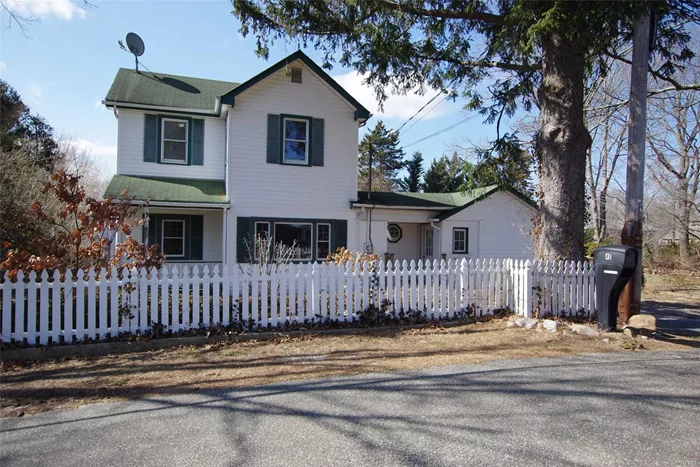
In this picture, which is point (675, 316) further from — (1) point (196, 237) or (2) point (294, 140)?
(1) point (196, 237)

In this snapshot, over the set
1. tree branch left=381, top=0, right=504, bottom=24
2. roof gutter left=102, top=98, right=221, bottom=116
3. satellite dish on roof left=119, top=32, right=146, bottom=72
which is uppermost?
satellite dish on roof left=119, top=32, right=146, bottom=72

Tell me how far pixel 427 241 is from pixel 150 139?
1077 centimetres

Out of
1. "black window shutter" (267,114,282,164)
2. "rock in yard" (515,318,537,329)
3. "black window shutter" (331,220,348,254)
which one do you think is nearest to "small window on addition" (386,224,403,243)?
"black window shutter" (331,220,348,254)

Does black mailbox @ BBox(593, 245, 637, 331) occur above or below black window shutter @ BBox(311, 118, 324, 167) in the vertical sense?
below

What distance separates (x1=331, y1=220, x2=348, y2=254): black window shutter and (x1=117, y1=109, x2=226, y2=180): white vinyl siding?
397cm

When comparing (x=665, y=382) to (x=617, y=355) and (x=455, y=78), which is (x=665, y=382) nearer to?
(x=617, y=355)

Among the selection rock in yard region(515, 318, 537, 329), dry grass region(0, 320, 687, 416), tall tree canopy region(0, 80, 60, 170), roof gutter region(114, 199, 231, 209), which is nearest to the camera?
dry grass region(0, 320, 687, 416)

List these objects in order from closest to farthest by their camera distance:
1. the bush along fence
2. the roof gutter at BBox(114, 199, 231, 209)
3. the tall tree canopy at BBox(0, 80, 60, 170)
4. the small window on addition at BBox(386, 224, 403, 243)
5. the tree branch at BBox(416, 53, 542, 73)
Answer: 1. the bush along fence
2. the tree branch at BBox(416, 53, 542, 73)
3. the roof gutter at BBox(114, 199, 231, 209)
4. the small window on addition at BBox(386, 224, 403, 243)
5. the tall tree canopy at BBox(0, 80, 60, 170)

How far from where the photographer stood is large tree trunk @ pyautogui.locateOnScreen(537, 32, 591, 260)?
8.69m

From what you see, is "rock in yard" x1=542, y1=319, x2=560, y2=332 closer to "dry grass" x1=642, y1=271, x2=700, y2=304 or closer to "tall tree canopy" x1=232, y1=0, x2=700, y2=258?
"tall tree canopy" x1=232, y1=0, x2=700, y2=258

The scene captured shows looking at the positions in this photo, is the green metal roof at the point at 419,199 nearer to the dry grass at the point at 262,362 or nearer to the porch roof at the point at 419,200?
the porch roof at the point at 419,200

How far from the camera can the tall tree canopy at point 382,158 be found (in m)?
44.5

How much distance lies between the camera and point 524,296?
824 cm

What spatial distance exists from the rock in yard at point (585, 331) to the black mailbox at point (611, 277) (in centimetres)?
29
